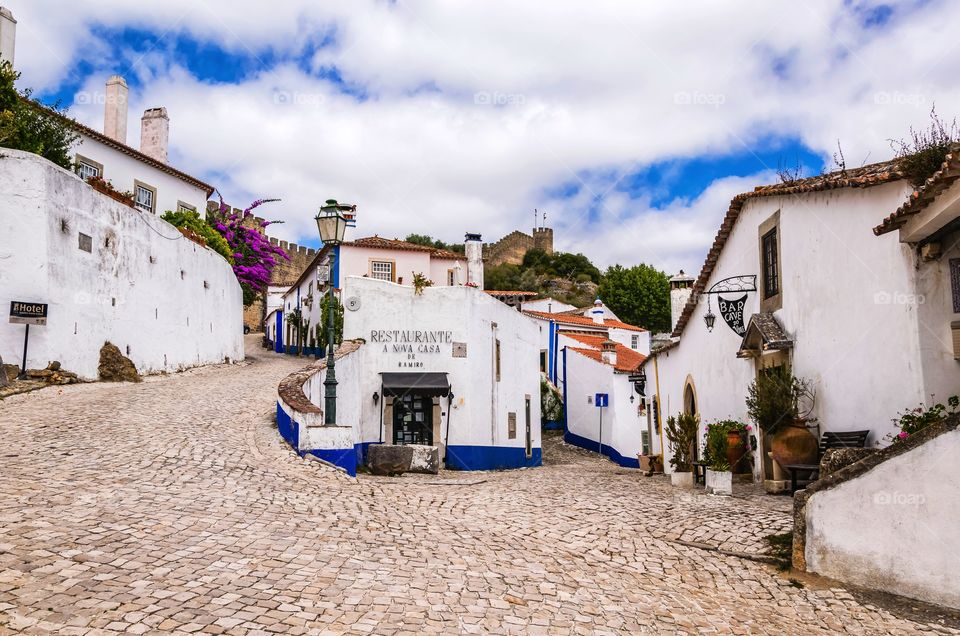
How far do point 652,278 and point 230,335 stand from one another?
37.5 meters

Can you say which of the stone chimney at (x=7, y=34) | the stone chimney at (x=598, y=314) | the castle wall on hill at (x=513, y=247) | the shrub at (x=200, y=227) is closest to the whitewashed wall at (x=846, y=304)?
the stone chimney at (x=7, y=34)

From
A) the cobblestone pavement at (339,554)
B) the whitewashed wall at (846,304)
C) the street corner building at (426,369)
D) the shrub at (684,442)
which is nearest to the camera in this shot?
the cobblestone pavement at (339,554)

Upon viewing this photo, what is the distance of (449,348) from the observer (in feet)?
60.3

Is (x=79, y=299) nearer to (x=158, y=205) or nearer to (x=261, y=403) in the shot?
(x=261, y=403)

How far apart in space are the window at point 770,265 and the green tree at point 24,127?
1673 cm

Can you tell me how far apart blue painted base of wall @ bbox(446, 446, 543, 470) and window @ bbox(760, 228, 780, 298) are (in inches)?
366

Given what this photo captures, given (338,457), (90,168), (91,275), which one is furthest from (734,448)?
(90,168)

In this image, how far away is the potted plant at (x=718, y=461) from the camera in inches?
411

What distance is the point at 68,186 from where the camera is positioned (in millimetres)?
16219

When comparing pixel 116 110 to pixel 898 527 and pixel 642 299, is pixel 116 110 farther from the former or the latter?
pixel 642 299

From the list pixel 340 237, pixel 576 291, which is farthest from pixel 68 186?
pixel 576 291

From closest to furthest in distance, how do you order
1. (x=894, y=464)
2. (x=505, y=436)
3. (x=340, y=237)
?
(x=894, y=464), (x=340, y=237), (x=505, y=436)

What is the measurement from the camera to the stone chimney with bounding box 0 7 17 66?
63.1 feet

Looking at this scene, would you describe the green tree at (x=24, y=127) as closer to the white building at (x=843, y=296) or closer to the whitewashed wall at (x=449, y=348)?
the whitewashed wall at (x=449, y=348)
